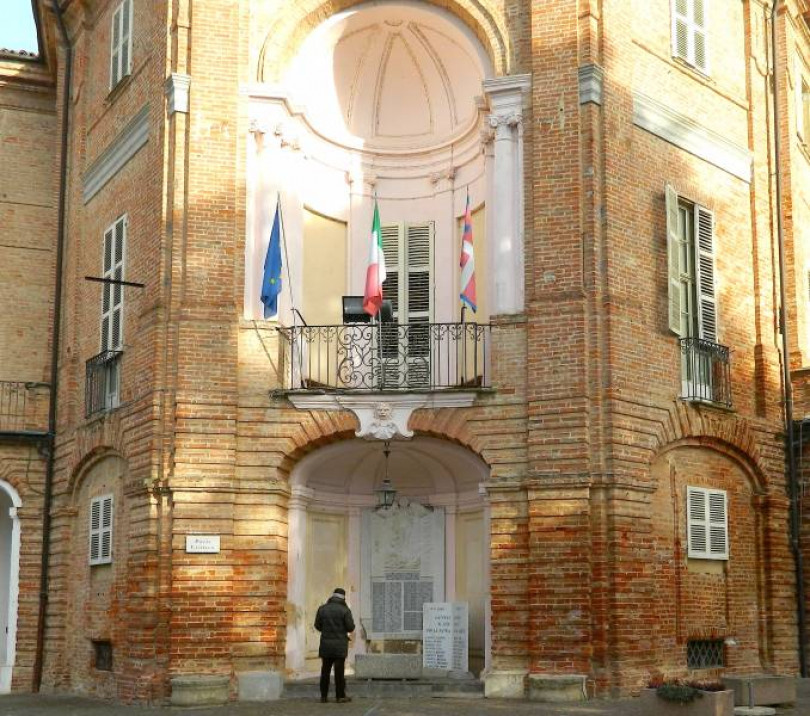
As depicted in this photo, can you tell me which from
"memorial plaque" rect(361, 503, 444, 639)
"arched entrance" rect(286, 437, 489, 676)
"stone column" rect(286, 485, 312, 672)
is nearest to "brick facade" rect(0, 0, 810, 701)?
"stone column" rect(286, 485, 312, 672)

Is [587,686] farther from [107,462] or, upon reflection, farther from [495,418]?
[107,462]

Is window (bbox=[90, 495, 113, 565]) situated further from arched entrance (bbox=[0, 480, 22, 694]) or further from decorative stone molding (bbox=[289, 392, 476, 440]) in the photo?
decorative stone molding (bbox=[289, 392, 476, 440])

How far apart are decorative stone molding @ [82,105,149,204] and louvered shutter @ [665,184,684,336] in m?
7.24

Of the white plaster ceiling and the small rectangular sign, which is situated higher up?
the white plaster ceiling

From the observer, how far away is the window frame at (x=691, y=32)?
59.0ft

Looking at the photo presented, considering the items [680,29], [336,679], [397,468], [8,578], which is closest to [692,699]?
[336,679]

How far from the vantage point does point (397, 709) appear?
573 inches

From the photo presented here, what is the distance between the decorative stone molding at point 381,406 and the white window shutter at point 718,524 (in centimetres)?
397

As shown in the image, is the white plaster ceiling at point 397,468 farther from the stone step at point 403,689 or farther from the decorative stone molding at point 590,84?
the decorative stone molding at point 590,84

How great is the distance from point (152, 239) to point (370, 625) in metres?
6.10

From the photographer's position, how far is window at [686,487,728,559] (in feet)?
55.5

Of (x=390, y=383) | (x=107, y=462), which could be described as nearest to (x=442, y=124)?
(x=390, y=383)

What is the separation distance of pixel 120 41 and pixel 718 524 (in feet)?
37.1

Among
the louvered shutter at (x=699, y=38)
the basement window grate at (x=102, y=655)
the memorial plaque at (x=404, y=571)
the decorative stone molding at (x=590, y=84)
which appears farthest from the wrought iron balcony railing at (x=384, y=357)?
the louvered shutter at (x=699, y=38)
